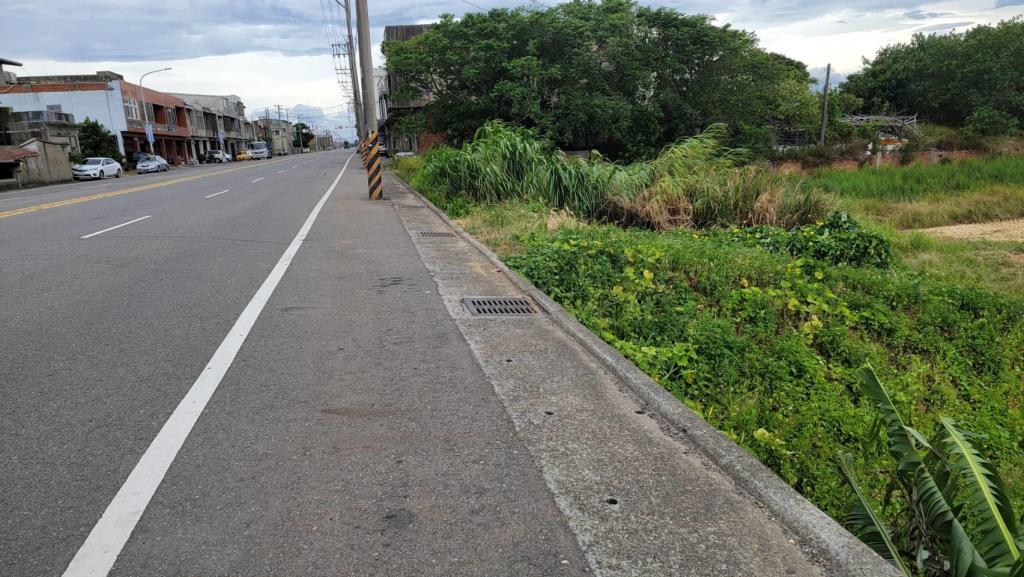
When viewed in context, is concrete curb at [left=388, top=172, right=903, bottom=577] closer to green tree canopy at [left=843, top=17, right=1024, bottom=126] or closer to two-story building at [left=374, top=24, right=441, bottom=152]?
two-story building at [left=374, top=24, right=441, bottom=152]

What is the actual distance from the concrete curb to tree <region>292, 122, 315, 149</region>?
131452 mm

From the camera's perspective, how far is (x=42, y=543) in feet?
8.54

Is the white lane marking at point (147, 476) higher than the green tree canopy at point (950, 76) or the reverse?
the reverse

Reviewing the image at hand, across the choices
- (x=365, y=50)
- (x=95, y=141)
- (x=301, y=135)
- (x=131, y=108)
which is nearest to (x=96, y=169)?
(x=95, y=141)

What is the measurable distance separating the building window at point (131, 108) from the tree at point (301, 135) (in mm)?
74580

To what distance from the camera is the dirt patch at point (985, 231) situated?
44.7 ft

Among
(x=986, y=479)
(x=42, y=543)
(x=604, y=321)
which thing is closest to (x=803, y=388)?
(x=604, y=321)

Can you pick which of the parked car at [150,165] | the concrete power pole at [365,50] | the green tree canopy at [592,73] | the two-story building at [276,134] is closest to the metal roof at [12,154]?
the parked car at [150,165]

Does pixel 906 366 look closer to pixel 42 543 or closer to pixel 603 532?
pixel 603 532

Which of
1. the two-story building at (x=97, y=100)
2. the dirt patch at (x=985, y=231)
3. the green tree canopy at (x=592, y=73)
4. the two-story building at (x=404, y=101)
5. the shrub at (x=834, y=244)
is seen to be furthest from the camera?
the two-story building at (x=97, y=100)

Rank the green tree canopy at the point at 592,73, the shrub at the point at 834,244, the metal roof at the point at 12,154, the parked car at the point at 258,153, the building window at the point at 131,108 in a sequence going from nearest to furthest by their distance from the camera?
the shrub at the point at 834,244
the metal roof at the point at 12,154
the green tree canopy at the point at 592,73
the building window at the point at 131,108
the parked car at the point at 258,153

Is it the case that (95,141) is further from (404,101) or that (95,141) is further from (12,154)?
(404,101)

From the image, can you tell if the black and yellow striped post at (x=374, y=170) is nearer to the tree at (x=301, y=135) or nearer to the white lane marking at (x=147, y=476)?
the white lane marking at (x=147, y=476)

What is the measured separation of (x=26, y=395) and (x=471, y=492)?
3.12m
